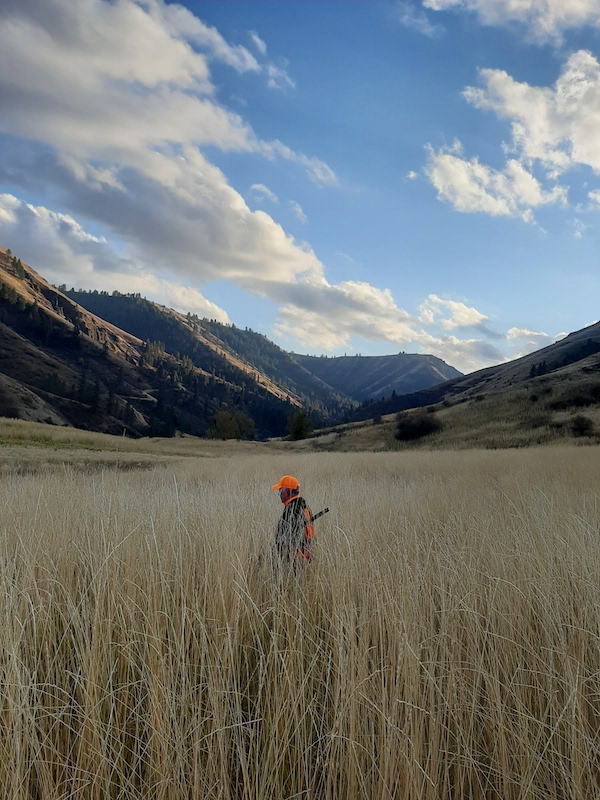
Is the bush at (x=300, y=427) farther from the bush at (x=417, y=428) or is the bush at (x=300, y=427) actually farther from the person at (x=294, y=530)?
the person at (x=294, y=530)

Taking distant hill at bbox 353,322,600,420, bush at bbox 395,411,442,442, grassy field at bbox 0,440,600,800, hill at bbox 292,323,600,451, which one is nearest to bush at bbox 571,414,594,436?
hill at bbox 292,323,600,451

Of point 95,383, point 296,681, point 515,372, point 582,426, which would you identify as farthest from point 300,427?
point 95,383

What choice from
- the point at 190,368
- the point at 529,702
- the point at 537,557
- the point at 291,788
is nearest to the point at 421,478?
the point at 537,557

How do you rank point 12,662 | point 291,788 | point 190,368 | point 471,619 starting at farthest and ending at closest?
point 190,368 < point 471,619 < point 12,662 < point 291,788

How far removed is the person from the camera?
124 inches

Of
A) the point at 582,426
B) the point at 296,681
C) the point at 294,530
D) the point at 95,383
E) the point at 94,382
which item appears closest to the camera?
the point at 296,681

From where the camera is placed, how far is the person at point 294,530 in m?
3.15

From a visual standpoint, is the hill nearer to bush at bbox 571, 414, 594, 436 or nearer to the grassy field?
bush at bbox 571, 414, 594, 436

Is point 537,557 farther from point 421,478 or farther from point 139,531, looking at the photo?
point 421,478

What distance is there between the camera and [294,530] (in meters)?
3.51

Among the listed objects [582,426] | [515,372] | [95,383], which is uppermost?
[515,372]

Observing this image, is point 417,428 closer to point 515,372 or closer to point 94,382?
→ point 515,372

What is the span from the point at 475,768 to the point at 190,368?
17331cm

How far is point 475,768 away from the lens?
1.62 meters
